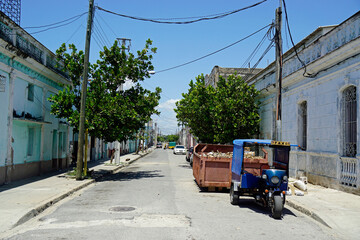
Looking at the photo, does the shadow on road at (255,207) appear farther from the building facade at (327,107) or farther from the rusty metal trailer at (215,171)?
the building facade at (327,107)

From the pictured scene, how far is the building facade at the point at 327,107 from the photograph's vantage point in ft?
39.4

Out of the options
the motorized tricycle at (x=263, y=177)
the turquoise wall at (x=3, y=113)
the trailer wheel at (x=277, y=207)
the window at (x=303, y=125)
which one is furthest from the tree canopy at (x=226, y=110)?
the trailer wheel at (x=277, y=207)

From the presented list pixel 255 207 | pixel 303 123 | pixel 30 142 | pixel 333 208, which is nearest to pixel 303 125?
pixel 303 123

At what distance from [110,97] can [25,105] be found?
13.1 ft

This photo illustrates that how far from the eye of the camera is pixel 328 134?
1364 centimetres

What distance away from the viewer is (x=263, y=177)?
29.8 feet

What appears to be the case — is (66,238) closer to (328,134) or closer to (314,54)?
(328,134)

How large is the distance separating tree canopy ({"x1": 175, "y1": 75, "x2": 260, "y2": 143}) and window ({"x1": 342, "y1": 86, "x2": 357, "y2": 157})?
918cm

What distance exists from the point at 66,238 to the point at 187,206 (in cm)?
428

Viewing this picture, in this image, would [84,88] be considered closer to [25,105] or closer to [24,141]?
[25,105]

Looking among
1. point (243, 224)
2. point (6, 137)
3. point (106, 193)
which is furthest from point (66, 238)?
point (6, 137)

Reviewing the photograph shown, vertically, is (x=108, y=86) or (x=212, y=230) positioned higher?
(x=108, y=86)

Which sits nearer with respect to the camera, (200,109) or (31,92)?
(31,92)

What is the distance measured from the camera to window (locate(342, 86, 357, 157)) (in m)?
12.4
